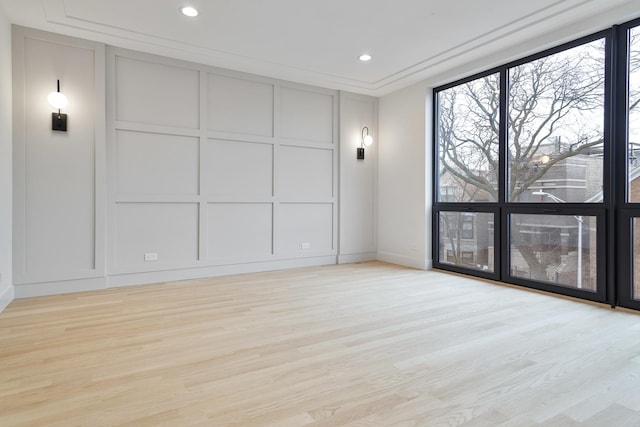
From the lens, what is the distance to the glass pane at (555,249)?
357cm

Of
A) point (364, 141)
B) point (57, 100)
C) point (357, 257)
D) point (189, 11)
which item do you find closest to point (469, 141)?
point (364, 141)

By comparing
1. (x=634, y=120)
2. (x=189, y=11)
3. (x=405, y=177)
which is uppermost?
(x=189, y=11)

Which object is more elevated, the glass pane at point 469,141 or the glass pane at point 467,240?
the glass pane at point 469,141

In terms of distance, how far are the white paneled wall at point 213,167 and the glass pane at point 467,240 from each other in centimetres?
167

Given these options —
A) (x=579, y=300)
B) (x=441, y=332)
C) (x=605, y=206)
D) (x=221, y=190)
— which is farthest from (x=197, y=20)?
(x=579, y=300)

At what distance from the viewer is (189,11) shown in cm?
339

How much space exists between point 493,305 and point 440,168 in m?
2.41

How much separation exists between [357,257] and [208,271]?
240 cm

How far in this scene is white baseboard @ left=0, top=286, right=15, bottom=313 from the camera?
322cm

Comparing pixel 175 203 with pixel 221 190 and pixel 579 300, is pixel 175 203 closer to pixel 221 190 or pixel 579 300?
pixel 221 190

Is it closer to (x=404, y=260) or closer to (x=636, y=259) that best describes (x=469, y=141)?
(x=404, y=260)

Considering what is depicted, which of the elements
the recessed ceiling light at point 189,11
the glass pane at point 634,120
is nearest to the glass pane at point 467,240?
the glass pane at point 634,120

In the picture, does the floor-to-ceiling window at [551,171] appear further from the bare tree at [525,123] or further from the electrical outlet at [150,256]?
the electrical outlet at [150,256]

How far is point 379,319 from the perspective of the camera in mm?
3012
